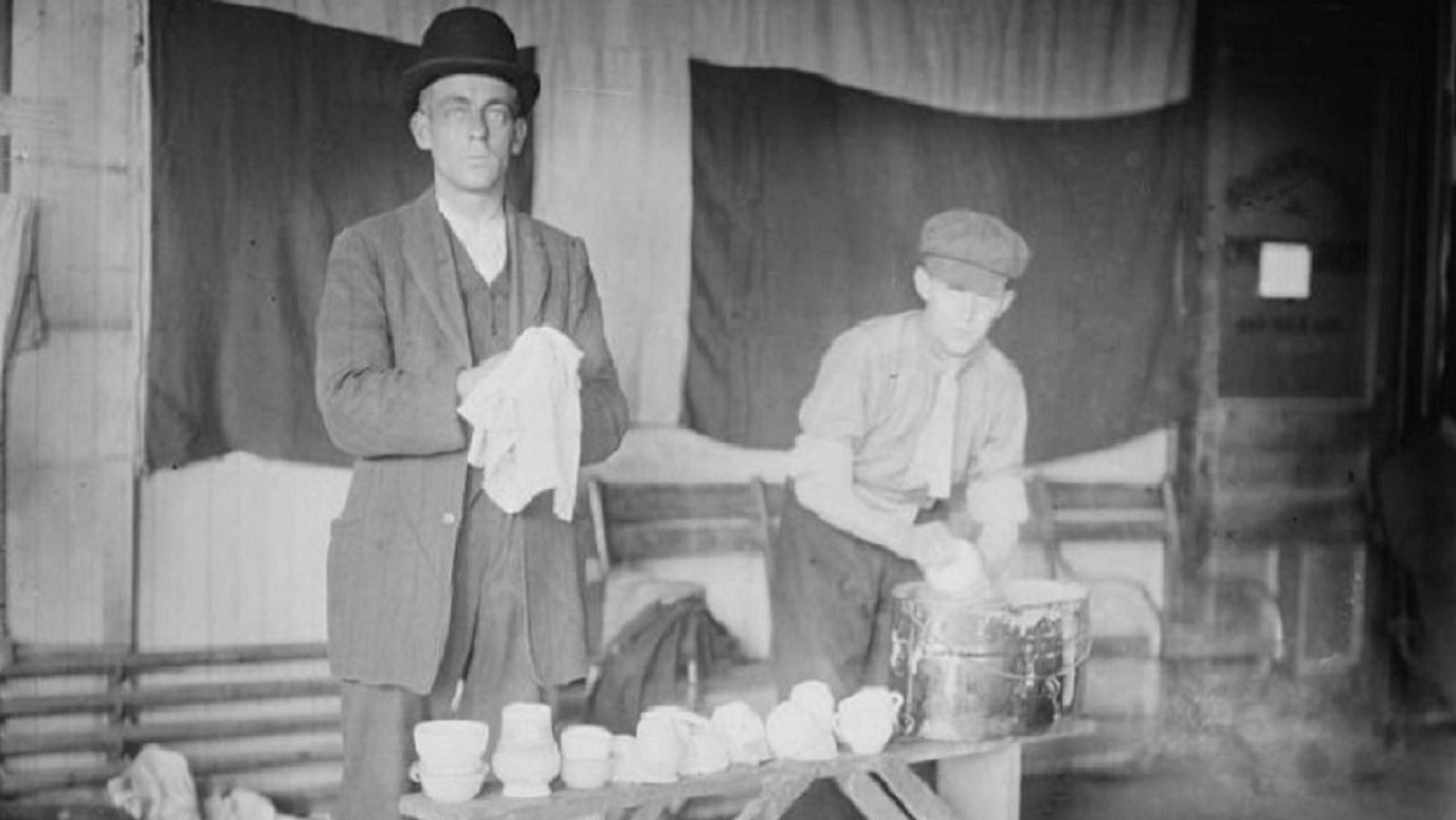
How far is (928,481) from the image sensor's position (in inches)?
196

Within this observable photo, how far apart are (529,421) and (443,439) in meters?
0.18

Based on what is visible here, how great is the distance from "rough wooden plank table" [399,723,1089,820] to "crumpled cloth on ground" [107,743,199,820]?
1346mm

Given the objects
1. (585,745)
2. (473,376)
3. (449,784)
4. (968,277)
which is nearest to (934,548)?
(968,277)

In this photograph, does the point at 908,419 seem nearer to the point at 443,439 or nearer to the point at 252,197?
the point at 443,439

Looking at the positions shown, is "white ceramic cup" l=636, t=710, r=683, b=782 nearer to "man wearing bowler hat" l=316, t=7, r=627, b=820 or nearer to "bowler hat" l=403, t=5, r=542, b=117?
"man wearing bowler hat" l=316, t=7, r=627, b=820

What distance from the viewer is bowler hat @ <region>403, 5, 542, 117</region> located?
3949mm

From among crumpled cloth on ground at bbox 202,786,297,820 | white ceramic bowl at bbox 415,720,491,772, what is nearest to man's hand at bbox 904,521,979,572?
white ceramic bowl at bbox 415,720,491,772

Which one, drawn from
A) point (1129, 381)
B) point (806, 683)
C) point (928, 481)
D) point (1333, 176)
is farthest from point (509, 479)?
point (1333, 176)

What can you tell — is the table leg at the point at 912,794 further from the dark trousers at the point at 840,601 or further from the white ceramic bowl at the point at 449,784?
the white ceramic bowl at the point at 449,784

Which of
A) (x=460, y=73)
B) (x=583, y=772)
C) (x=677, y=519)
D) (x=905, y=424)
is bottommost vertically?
(x=583, y=772)

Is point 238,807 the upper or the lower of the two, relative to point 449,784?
lower

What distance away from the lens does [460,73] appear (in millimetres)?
3971

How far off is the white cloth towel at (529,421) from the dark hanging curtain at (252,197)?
1338mm

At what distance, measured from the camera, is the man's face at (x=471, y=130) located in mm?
3953
